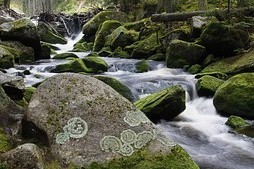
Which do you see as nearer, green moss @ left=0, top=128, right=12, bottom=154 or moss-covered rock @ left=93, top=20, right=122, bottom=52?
green moss @ left=0, top=128, right=12, bottom=154

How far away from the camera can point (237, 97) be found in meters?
8.89

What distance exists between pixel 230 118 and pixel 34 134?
18.3 feet

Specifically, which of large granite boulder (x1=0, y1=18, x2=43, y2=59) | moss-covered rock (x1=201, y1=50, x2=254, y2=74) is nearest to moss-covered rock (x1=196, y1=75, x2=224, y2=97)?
moss-covered rock (x1=201, y1=50, x2=254, y2=74)

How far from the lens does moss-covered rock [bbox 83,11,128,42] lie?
26.8 meters

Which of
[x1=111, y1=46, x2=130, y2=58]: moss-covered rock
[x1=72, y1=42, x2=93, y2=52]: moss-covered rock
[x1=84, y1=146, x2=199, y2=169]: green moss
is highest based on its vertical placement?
[x1=84, y1=146, x2=199, y2=169]: green moss

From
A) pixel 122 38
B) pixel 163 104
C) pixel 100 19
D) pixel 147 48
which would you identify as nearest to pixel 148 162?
pixel 163 104

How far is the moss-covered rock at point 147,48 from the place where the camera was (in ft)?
59.1

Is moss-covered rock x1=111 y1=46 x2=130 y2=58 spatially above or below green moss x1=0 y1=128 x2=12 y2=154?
below

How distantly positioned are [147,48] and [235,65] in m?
6.46

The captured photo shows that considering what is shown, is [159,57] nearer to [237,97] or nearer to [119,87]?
[119,87]

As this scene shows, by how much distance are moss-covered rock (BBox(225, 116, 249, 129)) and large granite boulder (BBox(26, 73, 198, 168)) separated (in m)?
4.53

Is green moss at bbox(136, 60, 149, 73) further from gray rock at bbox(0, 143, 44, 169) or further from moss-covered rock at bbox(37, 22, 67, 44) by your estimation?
moss-covered rock at bbox(37, 22, 67, 44)

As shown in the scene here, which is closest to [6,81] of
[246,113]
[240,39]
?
[246,113]

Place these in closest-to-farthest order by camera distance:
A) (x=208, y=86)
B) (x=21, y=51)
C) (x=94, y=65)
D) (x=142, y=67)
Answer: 1. (x=208, y=86)
2. (x=94, y=65)
3. (x=142, y=67)
4. (x=21, y=51)
